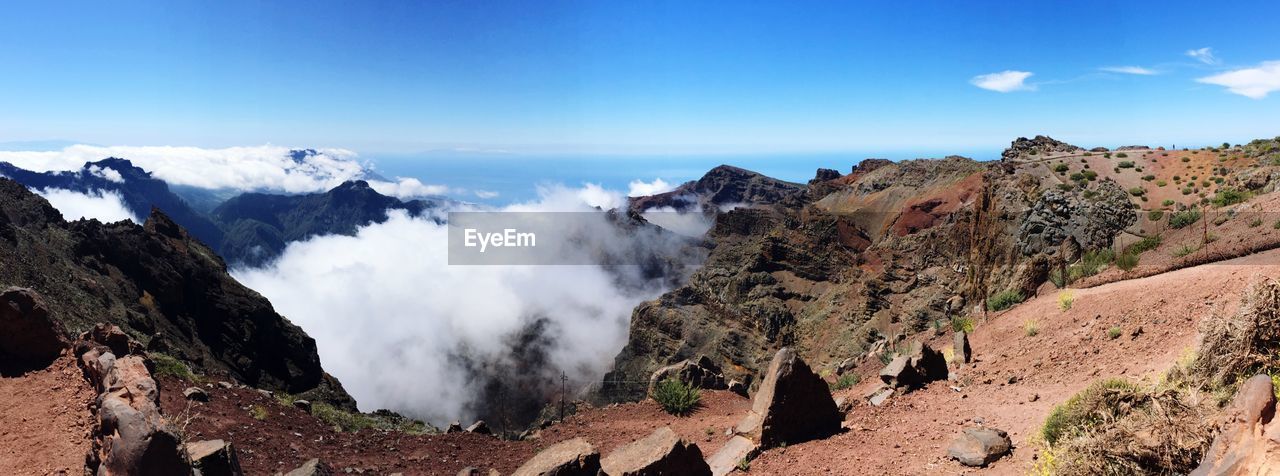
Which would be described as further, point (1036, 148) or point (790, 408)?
point (1036, 148)

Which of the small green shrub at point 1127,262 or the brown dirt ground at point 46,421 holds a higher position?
the small green shrub at point 1127,262

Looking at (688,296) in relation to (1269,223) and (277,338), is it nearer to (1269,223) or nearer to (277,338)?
(277,338)

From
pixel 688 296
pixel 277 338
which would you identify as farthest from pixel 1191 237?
pixel 277 338

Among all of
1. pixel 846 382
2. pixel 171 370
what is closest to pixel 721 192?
pixel 846 382

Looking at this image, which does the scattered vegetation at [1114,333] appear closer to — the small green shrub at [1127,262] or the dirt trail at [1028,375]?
the dirt trail at [1028,375]

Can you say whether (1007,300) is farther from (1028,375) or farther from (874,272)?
Answer: (874,272)

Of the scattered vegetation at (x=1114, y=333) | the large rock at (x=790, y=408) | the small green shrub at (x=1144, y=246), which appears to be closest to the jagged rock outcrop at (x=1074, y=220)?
the small green shrub at (x=1144, y=246)
